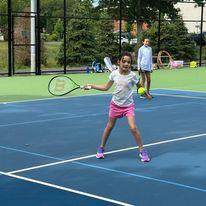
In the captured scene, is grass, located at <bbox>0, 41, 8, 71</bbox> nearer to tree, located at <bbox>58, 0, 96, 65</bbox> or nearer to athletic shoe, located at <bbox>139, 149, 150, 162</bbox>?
tree, located at <bbox>58, 0, 96, 65</bbox>

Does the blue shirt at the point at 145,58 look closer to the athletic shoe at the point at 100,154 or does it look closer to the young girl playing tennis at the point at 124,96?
the young girl playing tennis at the point at 124,96

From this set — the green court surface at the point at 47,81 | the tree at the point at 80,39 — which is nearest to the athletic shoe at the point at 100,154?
the green court surface at the point at 47,81

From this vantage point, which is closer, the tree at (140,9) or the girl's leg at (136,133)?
the girl's leg at (136,133)

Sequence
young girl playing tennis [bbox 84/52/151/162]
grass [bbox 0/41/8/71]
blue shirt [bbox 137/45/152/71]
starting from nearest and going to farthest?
young girl playing tennis [bbox 84/52/151/162] < blue shirt [bbox 137/45/152/71] < grass [bbox 0/41/8/71]

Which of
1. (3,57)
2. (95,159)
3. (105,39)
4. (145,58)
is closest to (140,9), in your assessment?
(105,39)

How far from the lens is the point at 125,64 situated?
7.76 m

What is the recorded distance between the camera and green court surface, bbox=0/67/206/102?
16750 millimetres

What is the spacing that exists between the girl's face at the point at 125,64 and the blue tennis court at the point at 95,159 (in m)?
1.26

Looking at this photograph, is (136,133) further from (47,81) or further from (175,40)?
(175,40)

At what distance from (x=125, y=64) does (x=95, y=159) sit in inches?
55.0

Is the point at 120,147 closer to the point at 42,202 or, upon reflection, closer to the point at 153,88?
the point at 42,202

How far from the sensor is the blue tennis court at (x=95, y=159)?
6.13 meters

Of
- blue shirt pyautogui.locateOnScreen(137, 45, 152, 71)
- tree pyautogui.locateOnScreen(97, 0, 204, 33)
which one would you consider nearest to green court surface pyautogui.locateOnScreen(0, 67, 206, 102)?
blue shirt pyautogui.locateOnScreen(137, 45, 152, 71)

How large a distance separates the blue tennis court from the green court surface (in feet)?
10.3
